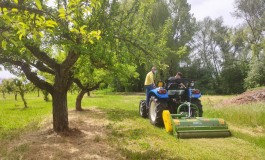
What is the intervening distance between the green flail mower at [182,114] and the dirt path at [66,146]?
6.29 ft

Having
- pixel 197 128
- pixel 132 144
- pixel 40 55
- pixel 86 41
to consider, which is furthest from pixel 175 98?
pixel 86 41

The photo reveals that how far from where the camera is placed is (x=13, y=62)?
29.6 ft

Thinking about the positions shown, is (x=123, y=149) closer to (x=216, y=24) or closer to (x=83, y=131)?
(x=83, y=131)

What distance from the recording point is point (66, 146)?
765 cm

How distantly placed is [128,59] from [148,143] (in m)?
2.81

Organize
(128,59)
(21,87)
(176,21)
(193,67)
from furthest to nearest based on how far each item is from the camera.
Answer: (193,67) → (176,21) → (21,87) → (128,59)

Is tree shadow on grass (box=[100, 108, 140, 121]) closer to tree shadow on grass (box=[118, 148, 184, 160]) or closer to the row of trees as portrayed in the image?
the row of trees

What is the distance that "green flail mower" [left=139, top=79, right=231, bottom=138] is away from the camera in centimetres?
790

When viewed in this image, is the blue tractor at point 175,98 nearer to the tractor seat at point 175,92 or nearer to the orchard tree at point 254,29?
the tractor seat at point 175,92

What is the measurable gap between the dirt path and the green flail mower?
1.92 m

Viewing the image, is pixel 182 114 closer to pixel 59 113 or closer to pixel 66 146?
pixel 66 146

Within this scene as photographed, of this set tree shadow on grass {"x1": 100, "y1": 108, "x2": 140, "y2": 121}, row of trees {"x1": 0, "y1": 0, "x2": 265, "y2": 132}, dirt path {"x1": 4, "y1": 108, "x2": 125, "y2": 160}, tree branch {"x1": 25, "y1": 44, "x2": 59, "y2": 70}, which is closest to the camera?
row of trees {"x1": 0, "y1": 0, "x2": 265, "y2": 132}

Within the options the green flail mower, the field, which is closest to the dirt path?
the field

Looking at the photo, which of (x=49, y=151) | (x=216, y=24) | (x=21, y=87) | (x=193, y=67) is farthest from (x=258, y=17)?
(x=49, y=151)
